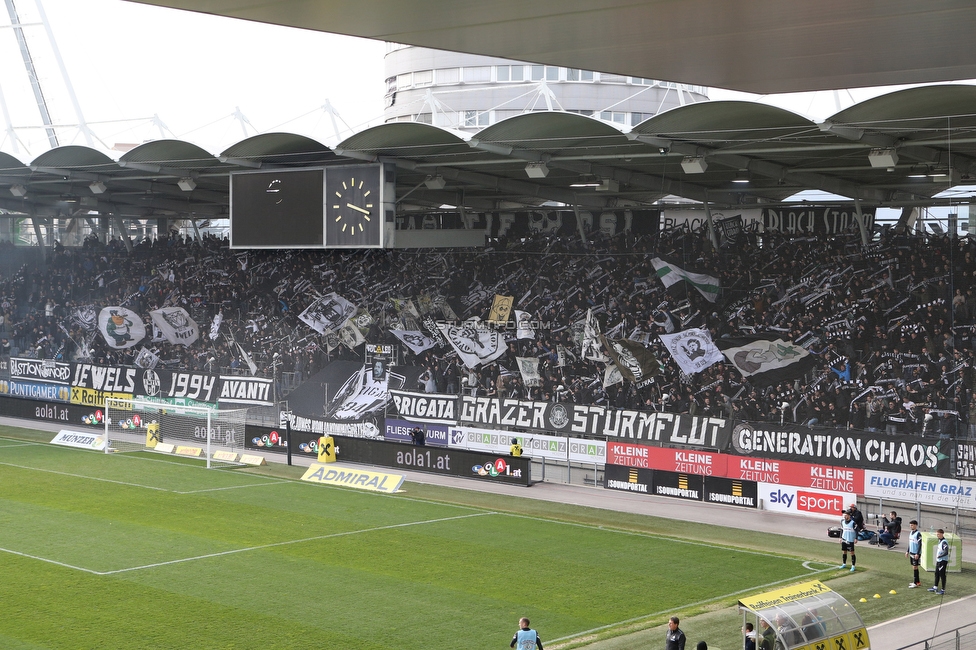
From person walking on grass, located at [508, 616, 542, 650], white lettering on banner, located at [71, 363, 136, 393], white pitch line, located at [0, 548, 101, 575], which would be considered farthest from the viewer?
white lettering on banner, located at [71, 363, 136, 393]

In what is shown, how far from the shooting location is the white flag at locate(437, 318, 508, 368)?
35.4m

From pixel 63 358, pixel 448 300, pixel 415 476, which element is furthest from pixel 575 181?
pixel 63 358

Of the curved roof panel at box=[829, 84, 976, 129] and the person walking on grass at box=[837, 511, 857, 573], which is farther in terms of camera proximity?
the curved roof panel at box=[829, 84, 976, 129]

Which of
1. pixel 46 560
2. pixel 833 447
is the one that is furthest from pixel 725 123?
pixel 46 560

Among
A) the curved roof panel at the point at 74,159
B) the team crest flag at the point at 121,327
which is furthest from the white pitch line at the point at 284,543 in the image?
the team crest flag at the point at 121,327

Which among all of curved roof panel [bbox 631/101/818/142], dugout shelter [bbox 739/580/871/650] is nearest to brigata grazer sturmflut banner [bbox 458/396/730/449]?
curved roof panel [bbox 631/101/818/142]

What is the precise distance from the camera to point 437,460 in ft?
101

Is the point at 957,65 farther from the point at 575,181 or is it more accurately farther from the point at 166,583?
the point at 575,181

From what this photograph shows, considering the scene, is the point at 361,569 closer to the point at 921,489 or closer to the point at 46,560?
the point at 46,560

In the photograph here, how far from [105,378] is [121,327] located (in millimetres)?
3533

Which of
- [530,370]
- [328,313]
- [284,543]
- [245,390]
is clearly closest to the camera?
[284,543]

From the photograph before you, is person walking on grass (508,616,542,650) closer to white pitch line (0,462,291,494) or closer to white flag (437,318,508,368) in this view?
white pitch line (0,462,291,494)

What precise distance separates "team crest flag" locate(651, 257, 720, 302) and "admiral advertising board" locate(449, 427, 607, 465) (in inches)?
242

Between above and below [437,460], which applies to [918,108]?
above
